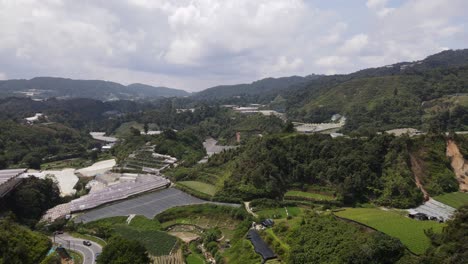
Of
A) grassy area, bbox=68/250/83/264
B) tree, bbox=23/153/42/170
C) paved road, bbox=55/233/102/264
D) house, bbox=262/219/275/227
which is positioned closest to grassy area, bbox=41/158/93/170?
tree, bbox=23/153/42/170

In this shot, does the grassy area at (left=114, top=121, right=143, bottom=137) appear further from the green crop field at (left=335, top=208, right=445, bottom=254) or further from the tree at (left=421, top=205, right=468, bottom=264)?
the tree at (left=421, top=205, right=468, bottom=264)

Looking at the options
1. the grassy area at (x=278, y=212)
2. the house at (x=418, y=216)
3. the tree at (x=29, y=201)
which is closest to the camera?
the house at (x=418, y=216)

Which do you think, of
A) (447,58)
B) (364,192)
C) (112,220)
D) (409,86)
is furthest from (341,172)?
(447,58)

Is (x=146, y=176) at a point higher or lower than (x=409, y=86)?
lower

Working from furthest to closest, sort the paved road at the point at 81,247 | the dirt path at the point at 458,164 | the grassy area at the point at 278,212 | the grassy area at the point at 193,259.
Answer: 1. the dirt path at the point at 458,164
2. the grassy area at the point at 278,212
3. the paved road at the point at 81,247
4. the grassy area at the point at 193,259

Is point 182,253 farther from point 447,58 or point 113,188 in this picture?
point 447,58

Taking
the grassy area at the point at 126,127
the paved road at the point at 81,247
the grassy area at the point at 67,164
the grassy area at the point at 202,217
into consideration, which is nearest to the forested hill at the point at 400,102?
the grassy area at the point at 202,217

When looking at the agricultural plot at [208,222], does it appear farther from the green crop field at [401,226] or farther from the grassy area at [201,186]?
the green crop field at [401,226]
